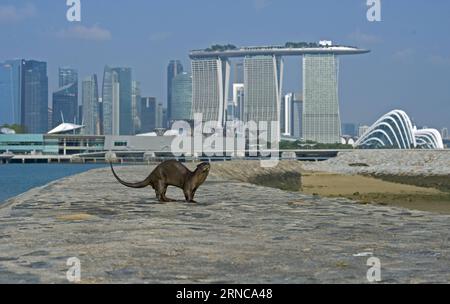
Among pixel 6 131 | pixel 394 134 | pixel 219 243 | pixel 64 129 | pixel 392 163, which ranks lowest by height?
pixel 392 163

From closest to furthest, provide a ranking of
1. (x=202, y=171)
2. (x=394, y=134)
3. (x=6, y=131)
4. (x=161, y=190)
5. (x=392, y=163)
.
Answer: (x=202, y=171) < (x=161, y=190) < (x=392, y=163) < (x=394, y=134) < (x=6, y=131)

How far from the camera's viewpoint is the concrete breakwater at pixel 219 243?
8.29m

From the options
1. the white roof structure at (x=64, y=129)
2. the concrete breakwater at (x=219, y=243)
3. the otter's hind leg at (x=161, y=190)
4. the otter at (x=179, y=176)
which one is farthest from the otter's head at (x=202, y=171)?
the white roof structure at (x=64, y=129)

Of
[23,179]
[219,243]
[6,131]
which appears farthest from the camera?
[6,131]

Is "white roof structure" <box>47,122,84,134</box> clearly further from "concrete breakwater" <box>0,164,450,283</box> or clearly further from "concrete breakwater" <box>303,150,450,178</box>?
"concrete breakwater" <box>0,164,450,283</box>

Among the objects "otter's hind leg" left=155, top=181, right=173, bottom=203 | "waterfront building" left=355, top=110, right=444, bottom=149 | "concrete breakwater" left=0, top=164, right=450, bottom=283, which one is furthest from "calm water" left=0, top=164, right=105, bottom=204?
"waterfront building" left=355, top=110, right=444, bottom=149

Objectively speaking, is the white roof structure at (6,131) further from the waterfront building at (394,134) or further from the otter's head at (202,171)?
the otter's head at (202,171)

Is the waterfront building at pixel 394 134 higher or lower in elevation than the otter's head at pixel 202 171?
higher

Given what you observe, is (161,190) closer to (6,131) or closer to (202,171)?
(202,171)

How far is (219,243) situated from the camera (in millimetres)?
10930

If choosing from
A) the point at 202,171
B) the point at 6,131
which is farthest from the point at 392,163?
the point at 6,131

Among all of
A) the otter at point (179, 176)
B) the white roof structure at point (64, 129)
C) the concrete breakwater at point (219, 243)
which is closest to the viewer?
the concrete breakwater at point (219, 243)

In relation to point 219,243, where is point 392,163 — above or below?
below

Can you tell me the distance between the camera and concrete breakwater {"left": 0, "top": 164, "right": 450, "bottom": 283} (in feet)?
27.2
